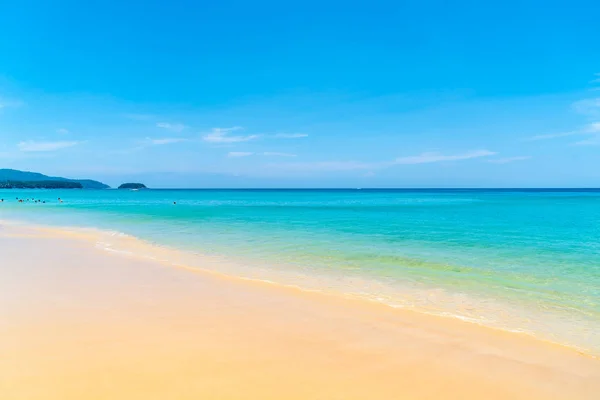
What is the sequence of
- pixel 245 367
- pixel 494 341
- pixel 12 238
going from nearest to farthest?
pixel 245 367 < pixel 494 341 < pixel 12 238

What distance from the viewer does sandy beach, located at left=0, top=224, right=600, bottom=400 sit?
3.74m

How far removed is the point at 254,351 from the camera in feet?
15.0

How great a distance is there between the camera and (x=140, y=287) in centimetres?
757

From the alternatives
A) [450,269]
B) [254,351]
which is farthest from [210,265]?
Result: [450,269]

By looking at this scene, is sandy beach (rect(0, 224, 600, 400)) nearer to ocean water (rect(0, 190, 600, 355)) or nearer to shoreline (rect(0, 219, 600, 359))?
shoreline (rect(0, 219, 600, 359))

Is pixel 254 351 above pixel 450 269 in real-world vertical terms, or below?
above

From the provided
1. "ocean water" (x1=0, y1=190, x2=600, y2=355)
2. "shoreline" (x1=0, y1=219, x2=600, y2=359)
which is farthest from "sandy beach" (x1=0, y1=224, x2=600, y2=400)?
"ocean water" (x1=0, y1=190, x2=600, y2=355)

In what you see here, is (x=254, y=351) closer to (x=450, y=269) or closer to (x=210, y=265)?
(x=210, y=265)

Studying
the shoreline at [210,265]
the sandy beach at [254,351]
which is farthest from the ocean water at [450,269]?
the sandy beach at [254,351]

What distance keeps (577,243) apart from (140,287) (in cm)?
1587

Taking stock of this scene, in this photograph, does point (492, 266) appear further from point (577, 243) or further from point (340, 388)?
point (340, 388)

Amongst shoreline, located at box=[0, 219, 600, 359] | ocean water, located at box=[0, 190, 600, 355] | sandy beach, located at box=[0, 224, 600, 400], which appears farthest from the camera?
ocean water, located at box=[0, 190, 600, 355]

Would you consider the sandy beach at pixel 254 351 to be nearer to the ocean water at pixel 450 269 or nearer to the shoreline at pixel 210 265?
the shoreline at pixel 210 265

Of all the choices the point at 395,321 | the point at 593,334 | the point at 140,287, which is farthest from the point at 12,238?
the point at 593,334
